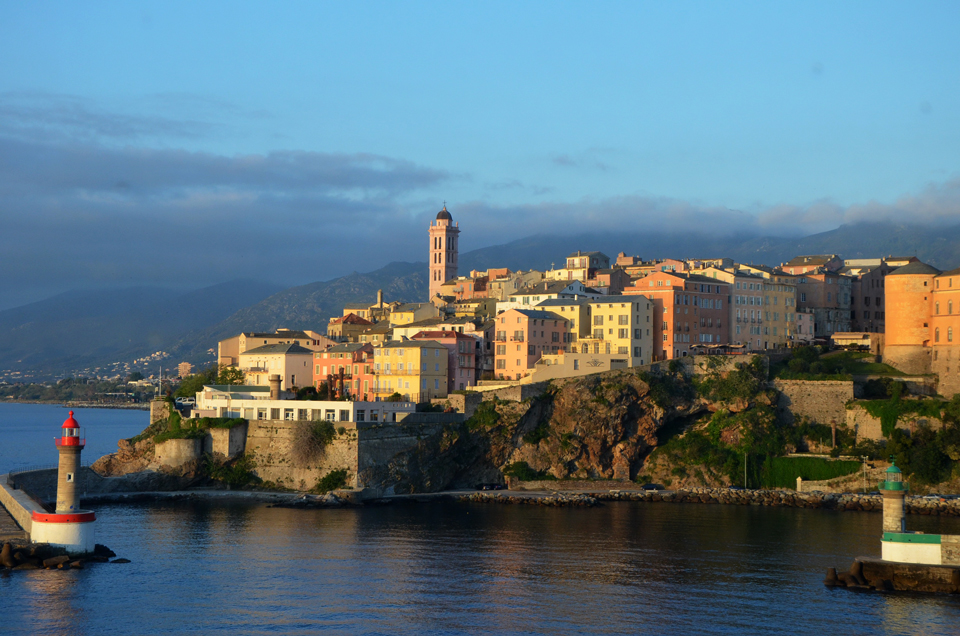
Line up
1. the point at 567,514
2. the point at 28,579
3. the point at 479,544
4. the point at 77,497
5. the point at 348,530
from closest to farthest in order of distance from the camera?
1. the point at 28,579
2. the point at 77,497
3. the point at 479,544
4. the point at 348,530
5. the point at 567,514

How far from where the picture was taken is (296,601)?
3747cm

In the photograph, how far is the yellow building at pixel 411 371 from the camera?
249 ft

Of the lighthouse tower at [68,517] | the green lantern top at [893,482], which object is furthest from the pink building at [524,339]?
the lighthouse tower at [68,517]

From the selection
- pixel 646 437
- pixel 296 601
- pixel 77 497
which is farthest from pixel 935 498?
pixel 77 497

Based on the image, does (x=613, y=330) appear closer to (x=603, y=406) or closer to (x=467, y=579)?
(x=603, y=406)

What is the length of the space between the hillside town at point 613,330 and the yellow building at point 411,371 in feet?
0.31

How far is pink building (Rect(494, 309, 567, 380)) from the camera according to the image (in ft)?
260

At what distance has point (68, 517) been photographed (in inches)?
1726

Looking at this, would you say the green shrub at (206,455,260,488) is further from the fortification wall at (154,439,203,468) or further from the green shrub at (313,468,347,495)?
the green shrub at (313,468,347,495)

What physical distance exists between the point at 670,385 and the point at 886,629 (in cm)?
3891

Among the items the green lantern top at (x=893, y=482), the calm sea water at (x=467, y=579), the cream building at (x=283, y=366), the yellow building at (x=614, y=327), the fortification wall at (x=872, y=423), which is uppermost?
the yellow building at (x=614, y=327)

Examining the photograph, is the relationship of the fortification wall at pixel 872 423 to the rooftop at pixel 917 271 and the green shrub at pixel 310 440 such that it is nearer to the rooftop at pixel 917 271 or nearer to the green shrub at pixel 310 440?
the rooftop at pixel 917 271

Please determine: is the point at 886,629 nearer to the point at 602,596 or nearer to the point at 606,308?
the point at 602,596

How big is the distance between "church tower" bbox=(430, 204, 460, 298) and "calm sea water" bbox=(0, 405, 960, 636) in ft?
219
